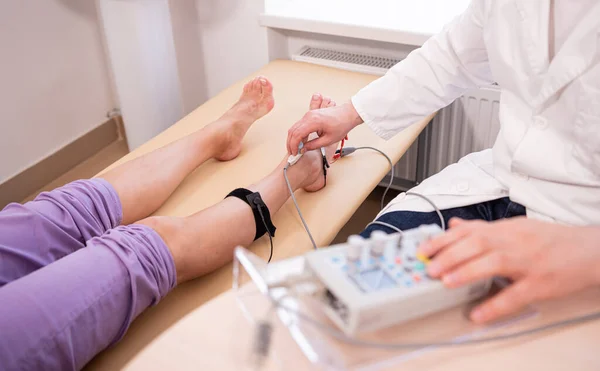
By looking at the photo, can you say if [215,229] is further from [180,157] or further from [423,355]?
[423,355]

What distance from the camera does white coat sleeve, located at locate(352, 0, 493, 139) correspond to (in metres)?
1.17

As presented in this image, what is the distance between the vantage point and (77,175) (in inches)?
92.7

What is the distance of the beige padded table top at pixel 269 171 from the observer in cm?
103

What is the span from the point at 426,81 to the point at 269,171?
453 millimetres

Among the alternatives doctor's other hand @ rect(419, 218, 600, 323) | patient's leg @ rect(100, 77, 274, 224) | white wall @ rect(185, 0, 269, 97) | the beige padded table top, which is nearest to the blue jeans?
the beige padded table top

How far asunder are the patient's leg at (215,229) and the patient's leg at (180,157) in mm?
168

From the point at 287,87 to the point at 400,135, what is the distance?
46 centimetres

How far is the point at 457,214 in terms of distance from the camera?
1065 millimetres

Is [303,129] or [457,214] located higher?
[303,129]

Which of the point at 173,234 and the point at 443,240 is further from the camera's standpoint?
the point at 173,234

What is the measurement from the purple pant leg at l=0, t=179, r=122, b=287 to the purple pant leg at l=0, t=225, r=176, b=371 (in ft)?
0.42

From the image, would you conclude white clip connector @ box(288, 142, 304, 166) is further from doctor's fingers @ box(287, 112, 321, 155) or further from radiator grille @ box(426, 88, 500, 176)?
radiator grille @ box(426, 88, 500, 176)

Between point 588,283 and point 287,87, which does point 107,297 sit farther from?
point 287,87

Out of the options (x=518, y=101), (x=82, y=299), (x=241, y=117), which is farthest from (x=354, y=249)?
(x=241, y=117)
